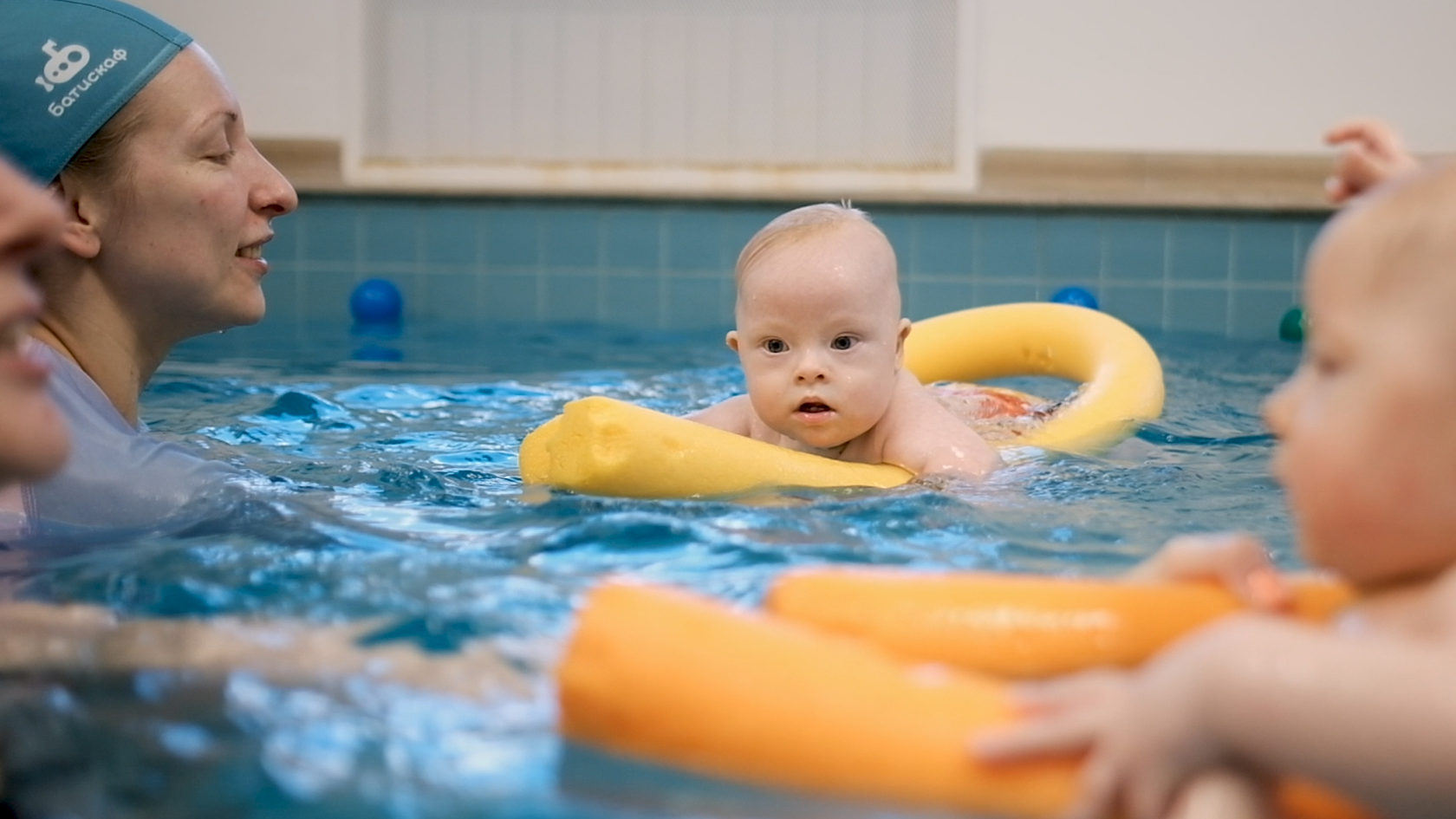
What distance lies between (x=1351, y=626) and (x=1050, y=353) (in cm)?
252

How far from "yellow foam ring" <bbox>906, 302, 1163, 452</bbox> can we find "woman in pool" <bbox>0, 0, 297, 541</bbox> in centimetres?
171

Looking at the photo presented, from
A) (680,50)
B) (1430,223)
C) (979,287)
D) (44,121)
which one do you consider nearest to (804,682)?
(1430,223)

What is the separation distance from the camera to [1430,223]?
115 cm

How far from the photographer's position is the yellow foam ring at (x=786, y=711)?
1128 millimetres

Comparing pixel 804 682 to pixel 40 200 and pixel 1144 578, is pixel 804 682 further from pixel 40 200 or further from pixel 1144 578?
pixel 40 200

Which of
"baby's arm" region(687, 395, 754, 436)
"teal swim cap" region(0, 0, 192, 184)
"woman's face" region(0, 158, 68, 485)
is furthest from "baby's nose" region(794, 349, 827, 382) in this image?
"woman's face" region(0, 158, 68, 485)

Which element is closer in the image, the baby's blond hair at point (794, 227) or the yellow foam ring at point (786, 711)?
the yellow foam ring at point (786, 711)

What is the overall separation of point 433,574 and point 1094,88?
5474mm

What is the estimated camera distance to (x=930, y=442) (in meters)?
2.78

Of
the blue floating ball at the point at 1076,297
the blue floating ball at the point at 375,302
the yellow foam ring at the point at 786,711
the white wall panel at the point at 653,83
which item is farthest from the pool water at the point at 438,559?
the white wall panel at the point at 653,83

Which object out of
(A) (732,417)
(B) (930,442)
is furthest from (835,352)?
(A) (732,417)

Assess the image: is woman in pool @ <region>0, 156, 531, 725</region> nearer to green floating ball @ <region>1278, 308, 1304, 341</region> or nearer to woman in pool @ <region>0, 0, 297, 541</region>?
woman in pool @ <region>0, 0, 297, 541</region>

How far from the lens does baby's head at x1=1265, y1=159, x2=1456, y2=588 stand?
1.14m

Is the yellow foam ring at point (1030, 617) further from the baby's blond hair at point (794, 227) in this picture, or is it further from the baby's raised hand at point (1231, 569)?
the baby's blond hair at point (794, 227)
